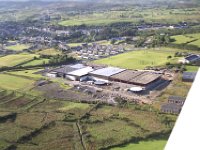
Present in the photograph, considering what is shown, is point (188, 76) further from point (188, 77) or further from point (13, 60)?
point (13, 60)

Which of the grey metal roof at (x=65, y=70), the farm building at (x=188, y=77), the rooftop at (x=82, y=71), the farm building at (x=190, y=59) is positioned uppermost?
the farm building at (x=190, y=59)

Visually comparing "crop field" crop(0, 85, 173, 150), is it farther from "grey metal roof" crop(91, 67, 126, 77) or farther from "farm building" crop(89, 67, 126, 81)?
"grey metal roof" crop(91, 67, 126, 77)

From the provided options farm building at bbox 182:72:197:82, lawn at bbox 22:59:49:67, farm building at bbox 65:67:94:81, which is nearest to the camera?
farm building at bbox 182:72:197:82

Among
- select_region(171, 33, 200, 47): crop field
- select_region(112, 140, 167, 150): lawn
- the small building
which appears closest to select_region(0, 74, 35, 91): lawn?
the small building

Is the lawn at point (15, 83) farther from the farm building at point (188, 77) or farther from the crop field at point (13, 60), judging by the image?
the farm building at point (188, 77)

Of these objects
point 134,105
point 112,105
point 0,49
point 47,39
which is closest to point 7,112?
point 112,105

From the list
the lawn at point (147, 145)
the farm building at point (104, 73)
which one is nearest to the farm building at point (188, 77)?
the farm building at point (104, 73)

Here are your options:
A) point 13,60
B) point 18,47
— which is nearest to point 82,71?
point 13,60
